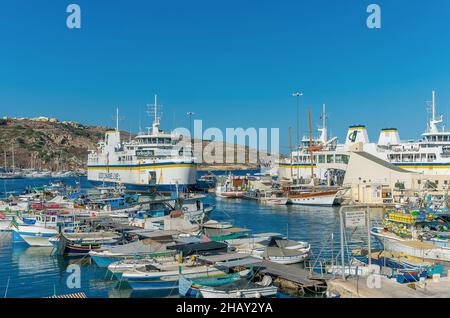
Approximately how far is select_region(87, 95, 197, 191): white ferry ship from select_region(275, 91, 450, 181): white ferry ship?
18.3m

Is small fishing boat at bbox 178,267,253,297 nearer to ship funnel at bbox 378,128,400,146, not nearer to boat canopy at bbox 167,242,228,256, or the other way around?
boat canopy at bbox 167,242,228,256

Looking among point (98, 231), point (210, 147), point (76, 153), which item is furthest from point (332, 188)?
point (76, 153)

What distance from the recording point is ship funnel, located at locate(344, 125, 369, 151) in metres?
72.9

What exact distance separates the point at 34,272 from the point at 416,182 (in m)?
44.1

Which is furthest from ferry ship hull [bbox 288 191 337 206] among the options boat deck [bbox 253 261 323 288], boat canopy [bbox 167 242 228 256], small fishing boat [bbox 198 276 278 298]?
small fishing boat [bbox 198 276 278 298]

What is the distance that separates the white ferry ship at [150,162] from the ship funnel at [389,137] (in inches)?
1136

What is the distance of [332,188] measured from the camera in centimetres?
5859

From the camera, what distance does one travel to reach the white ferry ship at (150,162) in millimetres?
66125

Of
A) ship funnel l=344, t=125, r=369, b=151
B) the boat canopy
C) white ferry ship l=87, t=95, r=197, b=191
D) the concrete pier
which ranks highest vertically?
ship funnel l=344, t=125, r=369, b=151

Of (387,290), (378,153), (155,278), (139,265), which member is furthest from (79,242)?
(378,153)

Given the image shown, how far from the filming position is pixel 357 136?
73.4 metres

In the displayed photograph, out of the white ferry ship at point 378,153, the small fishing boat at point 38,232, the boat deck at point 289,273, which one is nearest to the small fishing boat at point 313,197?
the white ferry ship at point 378,153

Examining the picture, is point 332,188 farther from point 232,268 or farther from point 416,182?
point 232,268
